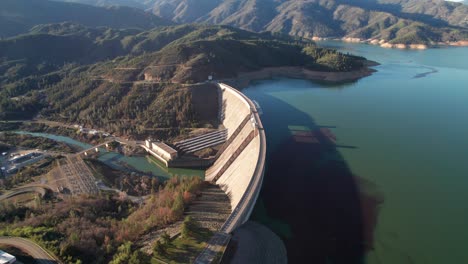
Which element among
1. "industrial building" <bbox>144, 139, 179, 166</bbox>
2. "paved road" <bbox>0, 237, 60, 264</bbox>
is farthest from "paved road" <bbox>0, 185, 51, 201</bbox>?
"industrial building" <bbox>144, 139, 179, 166</bbox>

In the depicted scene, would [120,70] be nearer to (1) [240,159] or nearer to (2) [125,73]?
(2) [125,73]

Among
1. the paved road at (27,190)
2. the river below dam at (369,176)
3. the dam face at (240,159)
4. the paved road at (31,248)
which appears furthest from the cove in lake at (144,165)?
the paved road at (31,248)

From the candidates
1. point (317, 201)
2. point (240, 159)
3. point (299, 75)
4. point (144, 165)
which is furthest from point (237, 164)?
point (299, 75)

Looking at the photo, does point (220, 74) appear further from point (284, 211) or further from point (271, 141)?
point (284, 211)

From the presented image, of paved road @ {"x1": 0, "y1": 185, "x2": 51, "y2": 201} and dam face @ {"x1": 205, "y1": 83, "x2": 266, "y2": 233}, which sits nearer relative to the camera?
dam face @ {"x1": 205, "y1": 83, "x2": 266, "y2": 233}

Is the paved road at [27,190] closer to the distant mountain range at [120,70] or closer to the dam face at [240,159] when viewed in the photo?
the distant mountain range at [120,70]

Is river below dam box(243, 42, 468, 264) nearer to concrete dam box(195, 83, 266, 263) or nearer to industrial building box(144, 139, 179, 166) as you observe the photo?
concrete dam box(195, 83, 266, 263)
